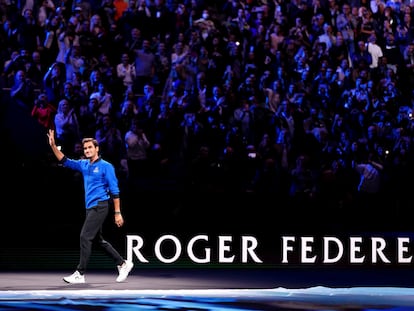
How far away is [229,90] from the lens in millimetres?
19531

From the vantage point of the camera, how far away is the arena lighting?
49.7 ft

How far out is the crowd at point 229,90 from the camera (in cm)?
1762

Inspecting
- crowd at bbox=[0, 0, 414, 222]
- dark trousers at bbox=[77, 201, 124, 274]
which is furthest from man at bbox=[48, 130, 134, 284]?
crowd at bbox=[0, 0, 414, 222]

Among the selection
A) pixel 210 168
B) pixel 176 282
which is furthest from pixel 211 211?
pixel 176 282

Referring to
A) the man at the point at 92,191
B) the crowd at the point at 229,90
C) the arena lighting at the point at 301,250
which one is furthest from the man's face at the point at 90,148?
the crowd at the point at 229,90

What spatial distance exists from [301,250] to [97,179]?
400 cm

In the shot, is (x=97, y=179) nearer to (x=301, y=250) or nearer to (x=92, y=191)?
(x=92, y=191)

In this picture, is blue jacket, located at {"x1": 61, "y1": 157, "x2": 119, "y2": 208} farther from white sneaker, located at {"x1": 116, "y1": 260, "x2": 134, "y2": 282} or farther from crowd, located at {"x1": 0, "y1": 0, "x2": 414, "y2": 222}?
crowd, located at {"x1": 0, "y1": 0, "x2": 414, "y2": 222}

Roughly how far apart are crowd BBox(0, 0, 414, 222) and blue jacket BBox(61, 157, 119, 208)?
13.4 feet

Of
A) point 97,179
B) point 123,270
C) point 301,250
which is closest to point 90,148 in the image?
point 97,179

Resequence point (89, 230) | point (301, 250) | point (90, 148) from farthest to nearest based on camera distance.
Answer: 1. point (301, 250)
2. point (89, 230)
3. point (90, 148)

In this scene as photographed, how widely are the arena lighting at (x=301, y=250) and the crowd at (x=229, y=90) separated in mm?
1557

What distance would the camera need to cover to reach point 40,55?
19.2m

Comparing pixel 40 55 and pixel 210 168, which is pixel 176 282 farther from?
pixel 40 55
